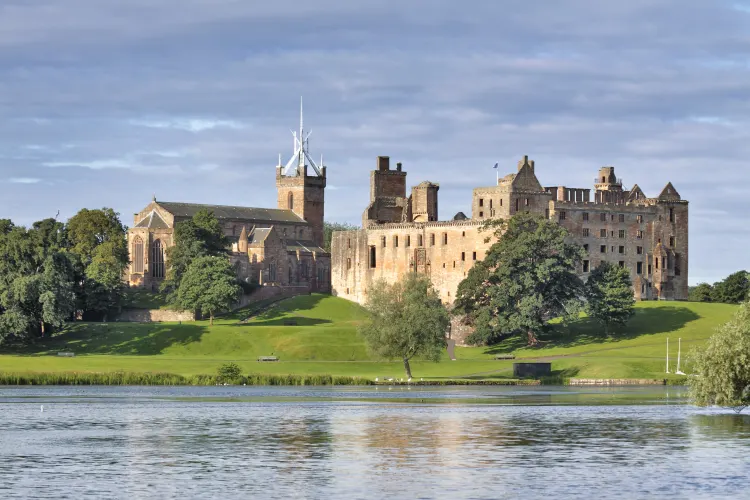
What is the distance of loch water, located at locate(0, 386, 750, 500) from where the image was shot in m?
50.0

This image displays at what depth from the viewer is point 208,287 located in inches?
6398

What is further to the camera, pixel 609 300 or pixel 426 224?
pixel 426 224

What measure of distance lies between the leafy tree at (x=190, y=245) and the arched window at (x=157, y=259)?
7.03 meters

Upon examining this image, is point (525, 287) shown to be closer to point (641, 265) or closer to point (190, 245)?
point (641, 265)

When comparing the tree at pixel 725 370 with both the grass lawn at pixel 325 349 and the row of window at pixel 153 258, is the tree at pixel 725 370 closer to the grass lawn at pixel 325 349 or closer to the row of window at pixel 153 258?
the grass lawn at pixel 325 349

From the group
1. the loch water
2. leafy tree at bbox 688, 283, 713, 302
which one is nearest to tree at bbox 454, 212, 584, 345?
leafy tree at bbox 688, 283, 713, 302

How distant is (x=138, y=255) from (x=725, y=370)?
128626 mm

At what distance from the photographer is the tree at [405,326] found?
118125mm

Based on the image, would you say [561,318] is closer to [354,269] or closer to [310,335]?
[310,335]

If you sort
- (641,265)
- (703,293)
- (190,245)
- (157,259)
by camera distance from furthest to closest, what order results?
1. (703,293)
2. (157,259)
3. (641,265)
4. (190,245)

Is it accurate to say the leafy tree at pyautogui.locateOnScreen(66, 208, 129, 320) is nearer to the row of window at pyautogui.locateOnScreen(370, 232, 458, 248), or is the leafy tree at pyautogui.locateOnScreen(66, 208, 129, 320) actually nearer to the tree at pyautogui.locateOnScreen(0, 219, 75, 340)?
the tree at pyautogui.locateOnScreen(0, 219, 75, 340)

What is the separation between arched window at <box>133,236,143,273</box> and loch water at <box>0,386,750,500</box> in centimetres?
9334

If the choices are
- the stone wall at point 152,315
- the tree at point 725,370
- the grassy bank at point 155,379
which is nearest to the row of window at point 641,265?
the stone wall at point 152,315

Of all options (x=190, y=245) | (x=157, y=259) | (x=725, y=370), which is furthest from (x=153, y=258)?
(x=725, y=370)
